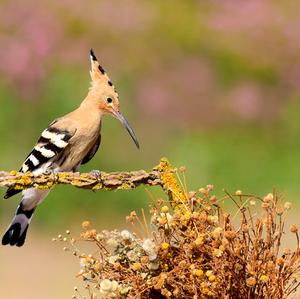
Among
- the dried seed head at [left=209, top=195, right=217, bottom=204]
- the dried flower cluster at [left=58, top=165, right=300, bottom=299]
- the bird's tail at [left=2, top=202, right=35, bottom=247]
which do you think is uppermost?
the bird's tail at [left=2, top=202, right=35, bottom=247]

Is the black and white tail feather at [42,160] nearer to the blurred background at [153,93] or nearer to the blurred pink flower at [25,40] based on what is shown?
the blurred background at [153,93]

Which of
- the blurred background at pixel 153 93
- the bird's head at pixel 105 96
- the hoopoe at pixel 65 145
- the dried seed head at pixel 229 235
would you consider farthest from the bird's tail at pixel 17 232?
the blurred background at pixel 153 93

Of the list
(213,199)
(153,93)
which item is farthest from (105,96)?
(153,93)

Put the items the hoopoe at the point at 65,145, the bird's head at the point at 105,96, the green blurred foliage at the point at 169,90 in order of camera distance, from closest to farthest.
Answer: the bird's head at the point at 105,96 < the hoopoe at the point at 65,145 < the green blurred foliage at the point at 169,90

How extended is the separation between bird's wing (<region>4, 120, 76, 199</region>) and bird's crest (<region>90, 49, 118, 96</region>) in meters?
0.32

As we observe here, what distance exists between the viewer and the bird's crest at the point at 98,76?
2.51m

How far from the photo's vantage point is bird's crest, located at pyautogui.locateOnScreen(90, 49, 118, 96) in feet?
8.23

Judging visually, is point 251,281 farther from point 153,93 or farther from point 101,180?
point 153,93

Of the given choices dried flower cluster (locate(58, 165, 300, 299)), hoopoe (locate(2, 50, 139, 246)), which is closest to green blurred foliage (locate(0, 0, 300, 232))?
hoopoe (locate(2, 50, 139, 246))

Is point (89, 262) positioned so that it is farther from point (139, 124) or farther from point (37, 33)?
point (37, 33)

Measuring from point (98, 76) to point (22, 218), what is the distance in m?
0.56

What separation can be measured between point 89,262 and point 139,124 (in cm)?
429

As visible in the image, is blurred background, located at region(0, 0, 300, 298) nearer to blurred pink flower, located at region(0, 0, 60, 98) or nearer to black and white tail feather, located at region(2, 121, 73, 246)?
blurred pink flower, located at region(0, 0, 60, 98)

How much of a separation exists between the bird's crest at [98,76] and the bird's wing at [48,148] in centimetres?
32
